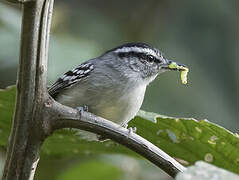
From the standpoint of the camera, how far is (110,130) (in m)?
2.01

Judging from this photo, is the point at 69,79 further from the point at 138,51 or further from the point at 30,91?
the point at 30,91

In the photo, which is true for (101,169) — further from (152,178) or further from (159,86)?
(159,86)

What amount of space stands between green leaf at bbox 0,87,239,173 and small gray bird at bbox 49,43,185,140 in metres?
Answer: 0.40

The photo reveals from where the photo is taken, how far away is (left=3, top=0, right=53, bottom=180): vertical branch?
6.23ft

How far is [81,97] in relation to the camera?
3.41m

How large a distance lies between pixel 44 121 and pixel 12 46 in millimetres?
2749

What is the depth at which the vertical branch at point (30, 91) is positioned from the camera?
1900 millimetres

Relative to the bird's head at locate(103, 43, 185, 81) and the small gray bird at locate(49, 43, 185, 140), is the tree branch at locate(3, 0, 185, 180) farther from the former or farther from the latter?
the bird's head at locate(103, 43, 185, 81)

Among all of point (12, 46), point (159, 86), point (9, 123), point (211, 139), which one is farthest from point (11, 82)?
point (211, 139)

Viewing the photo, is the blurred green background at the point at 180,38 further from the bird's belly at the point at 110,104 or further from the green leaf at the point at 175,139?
the green leaf at the point at 175,139

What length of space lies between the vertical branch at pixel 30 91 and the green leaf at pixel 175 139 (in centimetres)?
48

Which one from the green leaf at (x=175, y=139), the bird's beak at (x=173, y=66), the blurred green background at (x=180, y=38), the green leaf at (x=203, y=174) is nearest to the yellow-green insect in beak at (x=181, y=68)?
the bird's beak at (x=173, y=66)

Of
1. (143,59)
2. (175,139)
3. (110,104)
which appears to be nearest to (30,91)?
(175,139)

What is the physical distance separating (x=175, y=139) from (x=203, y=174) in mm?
1204
